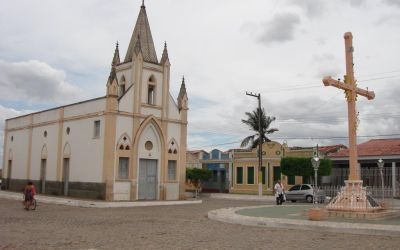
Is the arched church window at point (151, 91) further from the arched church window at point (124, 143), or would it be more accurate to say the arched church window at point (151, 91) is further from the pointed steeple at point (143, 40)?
the arched church window at point (124, 143)

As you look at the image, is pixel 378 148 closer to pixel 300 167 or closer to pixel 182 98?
pixel 300 167

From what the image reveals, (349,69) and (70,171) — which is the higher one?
(349,69)

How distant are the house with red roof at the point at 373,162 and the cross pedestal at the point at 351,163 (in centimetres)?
1508

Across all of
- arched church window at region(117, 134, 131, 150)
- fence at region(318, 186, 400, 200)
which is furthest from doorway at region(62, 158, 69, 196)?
fence at region(318, 186, 400, 200)

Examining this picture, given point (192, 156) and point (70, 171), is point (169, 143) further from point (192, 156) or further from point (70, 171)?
point (192, 156)

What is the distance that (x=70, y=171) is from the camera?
2900 cm

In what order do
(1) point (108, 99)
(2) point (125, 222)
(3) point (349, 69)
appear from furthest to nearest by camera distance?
1. (1) point (108, 99)
2. (3) point (349, 69)
3. (2) point (125, 222)

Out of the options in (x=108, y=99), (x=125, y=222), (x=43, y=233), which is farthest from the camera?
(x=108, y=99)

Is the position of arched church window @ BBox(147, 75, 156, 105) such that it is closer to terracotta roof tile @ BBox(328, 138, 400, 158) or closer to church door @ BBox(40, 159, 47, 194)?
church door @ BBox(40, 159, 47, 194)

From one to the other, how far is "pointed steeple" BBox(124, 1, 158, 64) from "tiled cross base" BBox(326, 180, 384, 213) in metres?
15.1

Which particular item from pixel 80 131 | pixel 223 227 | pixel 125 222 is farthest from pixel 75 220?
pixel 80 131

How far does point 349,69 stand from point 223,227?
7.87m

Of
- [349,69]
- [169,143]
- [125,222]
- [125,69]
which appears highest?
[125,69]

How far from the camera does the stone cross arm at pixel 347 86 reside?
16938mm
